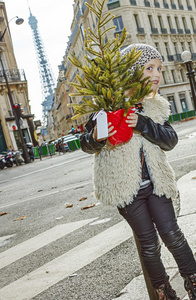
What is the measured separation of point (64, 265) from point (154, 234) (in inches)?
47.6

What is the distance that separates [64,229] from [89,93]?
8.45ft

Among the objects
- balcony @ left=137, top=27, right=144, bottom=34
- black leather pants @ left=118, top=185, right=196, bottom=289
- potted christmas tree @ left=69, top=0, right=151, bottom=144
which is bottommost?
black leather pants @ left=118, top=185, right=196, bottom=289

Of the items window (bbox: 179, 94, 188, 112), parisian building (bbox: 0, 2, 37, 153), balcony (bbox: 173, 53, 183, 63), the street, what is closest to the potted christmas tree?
the street

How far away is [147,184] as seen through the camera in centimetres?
225

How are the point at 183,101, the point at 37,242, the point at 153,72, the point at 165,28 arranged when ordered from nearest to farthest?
the point at 153,72 → the point at 37,242 → the point at 165,28 → the point at 183,101

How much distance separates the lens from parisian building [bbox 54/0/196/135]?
4178cm

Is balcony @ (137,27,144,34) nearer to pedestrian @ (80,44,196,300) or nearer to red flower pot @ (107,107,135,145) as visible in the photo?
pedestrian @ (80,44,196,300)

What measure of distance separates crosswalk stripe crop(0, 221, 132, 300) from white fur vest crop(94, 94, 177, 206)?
0.95 m

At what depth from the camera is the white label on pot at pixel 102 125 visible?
2.00 m

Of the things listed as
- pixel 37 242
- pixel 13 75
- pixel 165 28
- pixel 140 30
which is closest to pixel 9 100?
pixel 13 75

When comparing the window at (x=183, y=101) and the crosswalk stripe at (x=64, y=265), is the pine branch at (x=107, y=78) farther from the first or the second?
the window at (x=183, y=101)

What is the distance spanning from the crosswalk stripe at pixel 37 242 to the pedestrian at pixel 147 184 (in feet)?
5.73

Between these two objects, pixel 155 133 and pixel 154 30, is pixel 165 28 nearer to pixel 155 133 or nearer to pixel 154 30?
pixel 154 30

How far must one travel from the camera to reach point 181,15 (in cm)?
4950
